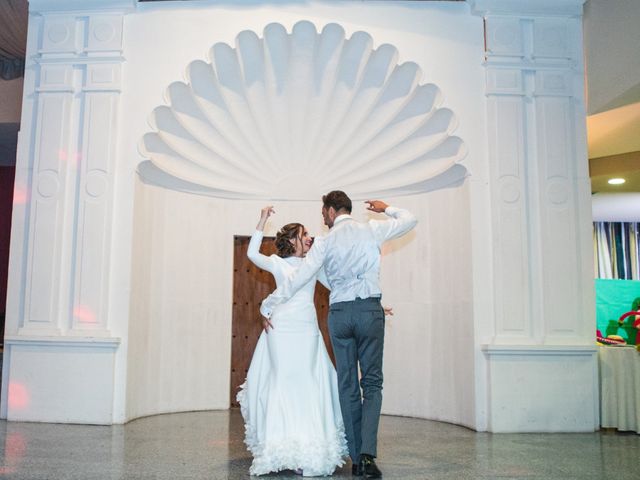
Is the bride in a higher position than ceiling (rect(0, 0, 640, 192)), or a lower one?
lower

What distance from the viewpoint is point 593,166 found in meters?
8.06

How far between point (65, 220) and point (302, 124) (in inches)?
105

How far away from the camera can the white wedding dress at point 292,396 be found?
3.71 m

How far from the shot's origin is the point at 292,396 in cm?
385

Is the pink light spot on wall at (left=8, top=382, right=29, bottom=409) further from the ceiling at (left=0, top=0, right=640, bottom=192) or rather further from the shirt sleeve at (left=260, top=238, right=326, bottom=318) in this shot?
the shirt sleeve at (left=260, top=238, right=326, bottom=318)

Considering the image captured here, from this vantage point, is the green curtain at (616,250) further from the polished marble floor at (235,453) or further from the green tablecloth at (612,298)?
the polished marble floor at (235,453)

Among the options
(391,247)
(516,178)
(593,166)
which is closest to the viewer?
(516,178)

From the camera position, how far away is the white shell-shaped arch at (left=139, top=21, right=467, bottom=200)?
6398mm

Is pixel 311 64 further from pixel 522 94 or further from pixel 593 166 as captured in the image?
pixel 593 166

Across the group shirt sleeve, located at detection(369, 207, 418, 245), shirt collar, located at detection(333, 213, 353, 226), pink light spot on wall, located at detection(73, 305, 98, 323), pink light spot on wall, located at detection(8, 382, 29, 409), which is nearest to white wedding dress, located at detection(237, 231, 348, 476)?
shirt collar, located at detection(333, 213, 353, 226)

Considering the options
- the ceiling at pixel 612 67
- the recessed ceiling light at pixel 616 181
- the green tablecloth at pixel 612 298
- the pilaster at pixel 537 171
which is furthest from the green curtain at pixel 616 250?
the pilaster at pixel 537 171

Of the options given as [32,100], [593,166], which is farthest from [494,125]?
[32,100]

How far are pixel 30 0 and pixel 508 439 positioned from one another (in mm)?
5961

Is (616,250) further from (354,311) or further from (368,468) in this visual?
(368,468)
